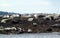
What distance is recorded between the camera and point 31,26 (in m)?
20.9

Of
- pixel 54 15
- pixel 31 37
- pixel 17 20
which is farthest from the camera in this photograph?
pixel 54 15

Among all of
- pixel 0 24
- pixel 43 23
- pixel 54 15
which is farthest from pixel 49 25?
pixel 0 24

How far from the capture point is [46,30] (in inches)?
770

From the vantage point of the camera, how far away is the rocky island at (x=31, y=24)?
1972 centimetres

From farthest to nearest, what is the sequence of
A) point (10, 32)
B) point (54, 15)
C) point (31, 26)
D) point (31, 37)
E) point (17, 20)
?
point (54, 15) → point (17, 20) → point (31, 26) → point (10, 32) → point (31, 37)

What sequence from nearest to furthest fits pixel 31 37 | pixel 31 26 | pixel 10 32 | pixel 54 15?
→ pixel 31 37 < pixel 10 32 < pixel 31 26 < pixel 54 15

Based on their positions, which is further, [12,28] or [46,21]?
[46,21]

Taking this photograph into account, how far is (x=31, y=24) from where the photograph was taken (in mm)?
21469

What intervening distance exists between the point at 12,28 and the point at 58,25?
4.20 m

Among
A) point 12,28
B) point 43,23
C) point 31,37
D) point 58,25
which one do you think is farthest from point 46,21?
point 31,37

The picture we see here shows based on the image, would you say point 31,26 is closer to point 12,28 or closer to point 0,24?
point 12,28

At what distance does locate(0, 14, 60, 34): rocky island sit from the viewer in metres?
19.7

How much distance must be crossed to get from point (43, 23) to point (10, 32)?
379 centimetres

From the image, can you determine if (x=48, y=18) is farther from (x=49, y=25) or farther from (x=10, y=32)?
(x=10, y=32)
